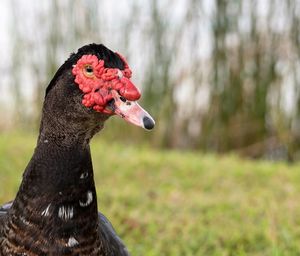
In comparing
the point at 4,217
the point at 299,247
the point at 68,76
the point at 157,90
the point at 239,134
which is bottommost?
the point at 239,134

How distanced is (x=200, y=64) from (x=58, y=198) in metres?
5.60

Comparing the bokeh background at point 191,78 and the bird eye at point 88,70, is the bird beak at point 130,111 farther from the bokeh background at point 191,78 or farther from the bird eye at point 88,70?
the bokeh background at point 191,78

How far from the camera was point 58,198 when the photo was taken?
222 centimetres

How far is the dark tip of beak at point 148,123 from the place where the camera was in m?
2.01

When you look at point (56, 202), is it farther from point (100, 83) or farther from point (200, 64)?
point (200, 64)

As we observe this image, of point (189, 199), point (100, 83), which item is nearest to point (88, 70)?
point (100, 83)

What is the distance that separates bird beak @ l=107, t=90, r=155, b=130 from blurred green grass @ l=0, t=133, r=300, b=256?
160 cm

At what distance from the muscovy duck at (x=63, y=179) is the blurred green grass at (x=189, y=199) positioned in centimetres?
146

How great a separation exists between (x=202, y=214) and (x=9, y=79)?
14.5 feet

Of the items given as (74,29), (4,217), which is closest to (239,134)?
(74,29)

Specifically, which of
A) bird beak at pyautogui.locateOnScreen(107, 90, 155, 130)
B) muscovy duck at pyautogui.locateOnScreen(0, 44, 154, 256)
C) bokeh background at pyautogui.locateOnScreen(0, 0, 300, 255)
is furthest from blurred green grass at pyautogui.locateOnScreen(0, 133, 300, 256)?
bird beak at pyautogui.locateOnScreen(107, 90, 155, 130)

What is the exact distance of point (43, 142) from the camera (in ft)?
7.38

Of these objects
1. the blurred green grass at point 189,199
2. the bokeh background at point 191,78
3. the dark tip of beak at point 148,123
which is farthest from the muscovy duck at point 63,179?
the bokeh background at point 191,78

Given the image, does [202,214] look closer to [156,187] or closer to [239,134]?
[156,187]
